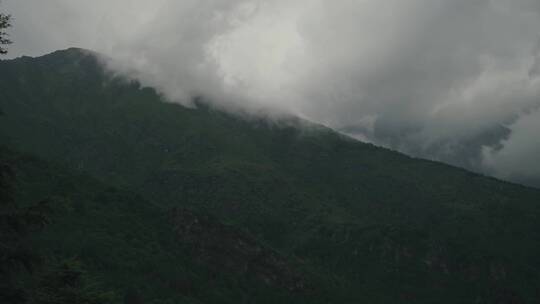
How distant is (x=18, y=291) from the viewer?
3020 centimetres

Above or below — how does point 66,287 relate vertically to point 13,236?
below

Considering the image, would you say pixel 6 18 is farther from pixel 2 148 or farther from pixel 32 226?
pixel 32 226

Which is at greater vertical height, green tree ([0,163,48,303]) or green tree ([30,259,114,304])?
green tree ([0,163,48,303])

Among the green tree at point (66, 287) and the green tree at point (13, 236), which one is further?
the green tree at point (66, 287)

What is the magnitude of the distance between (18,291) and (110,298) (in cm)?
704

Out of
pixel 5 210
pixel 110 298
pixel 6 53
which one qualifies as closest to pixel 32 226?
pixel 5 210

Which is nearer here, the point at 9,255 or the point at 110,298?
the point at 9,255

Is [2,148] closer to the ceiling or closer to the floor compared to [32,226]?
closer to the ceiling

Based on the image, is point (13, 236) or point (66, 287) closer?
point (13, 236)

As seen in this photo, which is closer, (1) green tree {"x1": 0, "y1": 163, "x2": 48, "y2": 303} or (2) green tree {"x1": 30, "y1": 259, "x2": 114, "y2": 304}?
(1) green tree {"x1": 0, "y1": 163, "x2": 48, "y2": 303}

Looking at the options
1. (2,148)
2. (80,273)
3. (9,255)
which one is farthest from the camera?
(80,273)

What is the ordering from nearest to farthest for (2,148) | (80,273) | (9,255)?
(9,255) → (2,148) → (80,273)

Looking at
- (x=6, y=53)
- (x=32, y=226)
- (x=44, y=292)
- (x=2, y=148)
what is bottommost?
(x=44, y=292)

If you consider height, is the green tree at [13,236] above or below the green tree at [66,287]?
above
